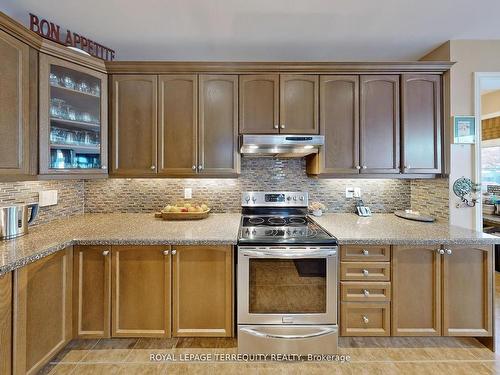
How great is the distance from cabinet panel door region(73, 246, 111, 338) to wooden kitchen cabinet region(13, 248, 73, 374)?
6 cm

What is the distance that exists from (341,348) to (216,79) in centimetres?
241

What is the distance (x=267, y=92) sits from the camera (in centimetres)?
240

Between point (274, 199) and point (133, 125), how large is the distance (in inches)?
59.0

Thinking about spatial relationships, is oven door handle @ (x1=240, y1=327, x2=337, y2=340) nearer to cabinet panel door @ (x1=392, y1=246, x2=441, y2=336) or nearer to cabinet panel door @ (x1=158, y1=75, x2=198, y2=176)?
cabinet panel door @ (x1=392, y1=246, x2=441, y2=336)

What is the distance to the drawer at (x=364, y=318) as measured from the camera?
6.30 ft

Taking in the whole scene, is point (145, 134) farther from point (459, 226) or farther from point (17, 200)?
point (459, 226)

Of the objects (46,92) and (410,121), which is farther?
(410,121)

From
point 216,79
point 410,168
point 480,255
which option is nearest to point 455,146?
point 410,168

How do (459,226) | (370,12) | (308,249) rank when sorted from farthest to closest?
(459,226)
(370,12)
(308,249)

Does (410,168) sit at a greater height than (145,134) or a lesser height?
lesser

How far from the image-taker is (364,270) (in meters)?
1.92

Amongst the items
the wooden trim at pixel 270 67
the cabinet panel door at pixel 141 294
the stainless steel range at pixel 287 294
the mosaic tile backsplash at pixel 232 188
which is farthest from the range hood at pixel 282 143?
the cabinet panel door at pixel 141 294

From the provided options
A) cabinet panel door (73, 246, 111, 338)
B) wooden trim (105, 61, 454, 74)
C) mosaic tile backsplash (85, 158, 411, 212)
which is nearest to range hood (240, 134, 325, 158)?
mosaic tile backsplash (85, 158, 411, 212)

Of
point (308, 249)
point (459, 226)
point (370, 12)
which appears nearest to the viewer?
point (308, 249)
